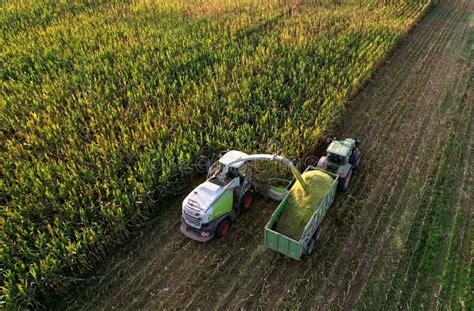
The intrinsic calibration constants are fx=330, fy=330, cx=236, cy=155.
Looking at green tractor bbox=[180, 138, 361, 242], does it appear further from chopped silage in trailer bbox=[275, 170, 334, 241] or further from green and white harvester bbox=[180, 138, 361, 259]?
chopped silage in trailer bbox=[275, 170, 334, 241]

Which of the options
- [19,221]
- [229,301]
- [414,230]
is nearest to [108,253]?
[19,221]

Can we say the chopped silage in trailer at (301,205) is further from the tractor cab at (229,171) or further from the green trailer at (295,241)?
the tractor cab at (229,171)

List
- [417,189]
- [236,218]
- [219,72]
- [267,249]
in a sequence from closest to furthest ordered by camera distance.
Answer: [267,249], [236,218], [417,189], [219,72]

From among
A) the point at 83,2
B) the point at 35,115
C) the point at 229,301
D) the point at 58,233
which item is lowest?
the point at 229,301

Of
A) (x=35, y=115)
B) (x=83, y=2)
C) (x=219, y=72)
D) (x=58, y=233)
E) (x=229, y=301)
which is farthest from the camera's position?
(x=83, y=2)

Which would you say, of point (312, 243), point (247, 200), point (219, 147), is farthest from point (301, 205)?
point (219, 147)

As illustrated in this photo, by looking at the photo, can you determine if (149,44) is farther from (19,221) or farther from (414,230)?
(414,230)

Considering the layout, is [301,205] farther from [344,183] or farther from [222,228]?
[344,183]
